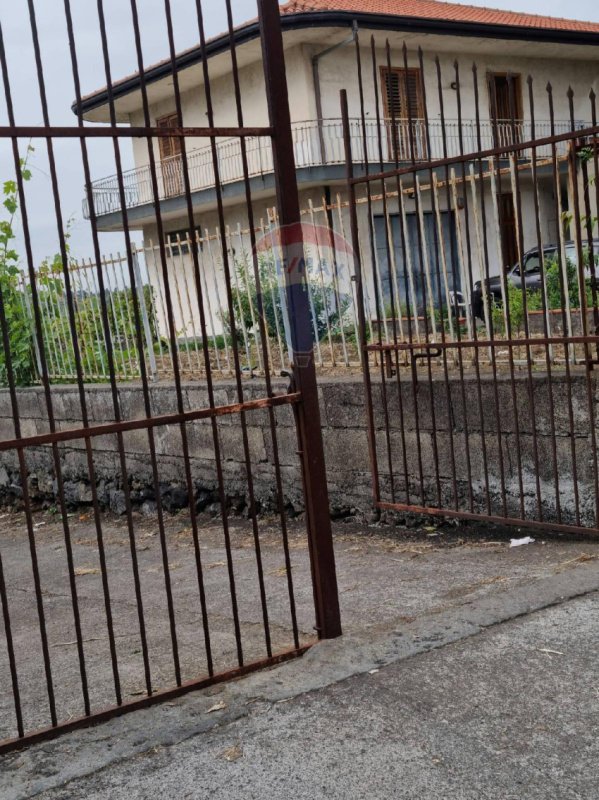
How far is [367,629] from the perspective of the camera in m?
4.00

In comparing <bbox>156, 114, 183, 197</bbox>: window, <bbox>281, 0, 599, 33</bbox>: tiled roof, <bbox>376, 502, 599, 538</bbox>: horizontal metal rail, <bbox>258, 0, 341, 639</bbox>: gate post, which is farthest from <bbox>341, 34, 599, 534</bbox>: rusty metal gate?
<bbox>156, 114, 183, 197</bbox>: window

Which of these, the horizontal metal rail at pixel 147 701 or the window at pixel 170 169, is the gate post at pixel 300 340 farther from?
the window at pixel 170 169

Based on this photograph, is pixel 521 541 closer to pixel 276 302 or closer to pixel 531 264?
pixel 276 302

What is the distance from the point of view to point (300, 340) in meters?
3.80

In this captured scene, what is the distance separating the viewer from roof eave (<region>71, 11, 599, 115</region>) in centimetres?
1878

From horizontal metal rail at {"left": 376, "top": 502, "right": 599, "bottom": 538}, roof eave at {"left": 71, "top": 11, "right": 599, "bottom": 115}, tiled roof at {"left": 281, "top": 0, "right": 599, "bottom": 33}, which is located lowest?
horizontal metal rail at {"left": 376, "top": 502, "right": 599, "bottom": 538}

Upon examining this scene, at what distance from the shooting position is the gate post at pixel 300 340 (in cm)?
370

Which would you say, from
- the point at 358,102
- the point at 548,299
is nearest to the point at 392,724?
the point at 548,299

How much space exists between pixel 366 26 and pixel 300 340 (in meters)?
17.2

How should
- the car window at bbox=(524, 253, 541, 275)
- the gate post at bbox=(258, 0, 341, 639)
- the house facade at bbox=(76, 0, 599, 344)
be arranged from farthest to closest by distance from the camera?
the house facade at bbox=(76, 0, 599, 344)
the car window at bbox=(524, 253, 541, 275)
the gate post at bbox=(258, 0, 341, 639)

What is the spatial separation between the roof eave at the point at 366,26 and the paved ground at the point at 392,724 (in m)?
15.0

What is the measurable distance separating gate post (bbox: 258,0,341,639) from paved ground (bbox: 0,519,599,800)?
0.28 metres

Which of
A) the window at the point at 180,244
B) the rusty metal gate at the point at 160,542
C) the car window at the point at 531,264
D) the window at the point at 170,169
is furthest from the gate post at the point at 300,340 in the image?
the window at the point at 170,169

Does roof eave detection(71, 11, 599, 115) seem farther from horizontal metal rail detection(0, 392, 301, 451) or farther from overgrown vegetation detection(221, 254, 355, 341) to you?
horizontal metal rail detection(0, 392, 301, 451)
